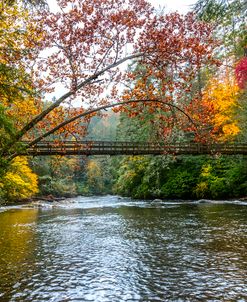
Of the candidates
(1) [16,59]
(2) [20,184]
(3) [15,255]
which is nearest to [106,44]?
(1) [16,59]

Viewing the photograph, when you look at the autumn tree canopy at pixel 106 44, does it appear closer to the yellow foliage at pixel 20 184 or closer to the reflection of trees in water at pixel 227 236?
the reflection of trees in water at pixel 227 236

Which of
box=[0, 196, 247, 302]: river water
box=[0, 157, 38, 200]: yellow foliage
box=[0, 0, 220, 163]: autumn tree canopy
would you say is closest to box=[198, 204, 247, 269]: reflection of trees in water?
box=[0, 196, 247, 302]: river water

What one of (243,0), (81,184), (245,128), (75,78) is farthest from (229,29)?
(81,184)

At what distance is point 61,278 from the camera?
287 inches

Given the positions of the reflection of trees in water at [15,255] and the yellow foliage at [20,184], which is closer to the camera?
the reflection of trees in water at [15,255]

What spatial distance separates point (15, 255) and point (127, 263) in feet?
10.9

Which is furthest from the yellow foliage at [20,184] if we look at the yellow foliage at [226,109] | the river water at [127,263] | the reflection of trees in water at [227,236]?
the yellow foliage at [226,109]

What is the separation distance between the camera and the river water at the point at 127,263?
6301 millimetres

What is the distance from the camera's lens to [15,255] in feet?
31.1

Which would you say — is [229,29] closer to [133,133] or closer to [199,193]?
[199,193]

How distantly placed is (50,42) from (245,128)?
21.9 m

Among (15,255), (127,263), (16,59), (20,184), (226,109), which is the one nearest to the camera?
(16,59)

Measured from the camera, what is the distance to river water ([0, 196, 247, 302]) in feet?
20.7

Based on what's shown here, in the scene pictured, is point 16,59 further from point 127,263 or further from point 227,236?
point 227,236
